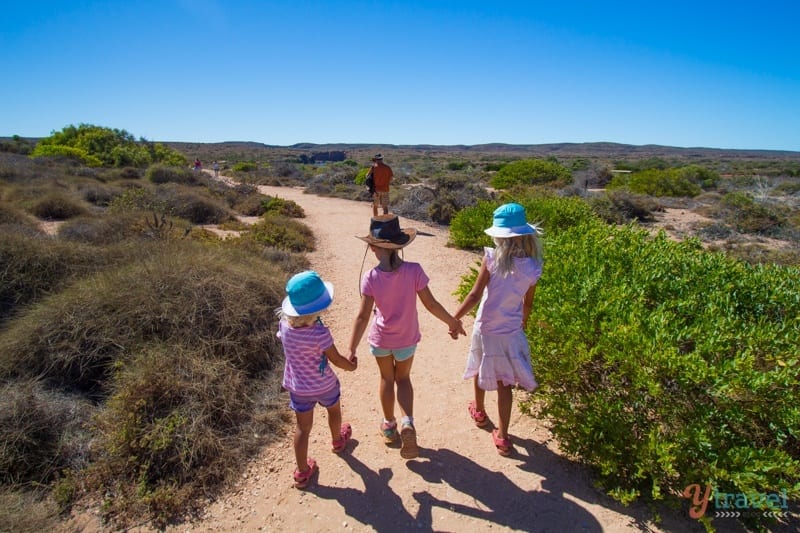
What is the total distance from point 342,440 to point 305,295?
1357 mm

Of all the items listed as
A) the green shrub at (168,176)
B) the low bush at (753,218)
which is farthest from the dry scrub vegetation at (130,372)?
the low bush at (753,218)

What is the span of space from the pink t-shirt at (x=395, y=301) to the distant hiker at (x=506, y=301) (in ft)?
1.25

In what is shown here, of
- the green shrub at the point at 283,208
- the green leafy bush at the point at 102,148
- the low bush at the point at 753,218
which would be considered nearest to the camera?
the low bush at the point at 753,218

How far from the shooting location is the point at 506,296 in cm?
277

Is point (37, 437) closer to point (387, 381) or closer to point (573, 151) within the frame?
point (387, 381)

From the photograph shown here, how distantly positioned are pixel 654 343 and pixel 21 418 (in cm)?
Answer: 440

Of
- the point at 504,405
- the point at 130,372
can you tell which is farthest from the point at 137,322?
the point at 504,405

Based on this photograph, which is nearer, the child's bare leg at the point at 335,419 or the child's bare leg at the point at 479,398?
the child's bare leg at the point at 335,419

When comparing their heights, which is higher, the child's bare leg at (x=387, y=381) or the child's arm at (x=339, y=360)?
the child's arm at (x=339, y=360)

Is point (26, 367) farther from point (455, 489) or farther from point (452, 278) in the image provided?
point (452, 278)

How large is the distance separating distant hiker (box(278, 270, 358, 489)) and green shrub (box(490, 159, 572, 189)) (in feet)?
54.9

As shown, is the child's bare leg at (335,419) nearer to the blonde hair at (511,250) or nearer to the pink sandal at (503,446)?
Answer: the pink sandal at (503,446)

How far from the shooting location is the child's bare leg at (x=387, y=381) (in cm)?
294

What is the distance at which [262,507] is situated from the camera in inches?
109
